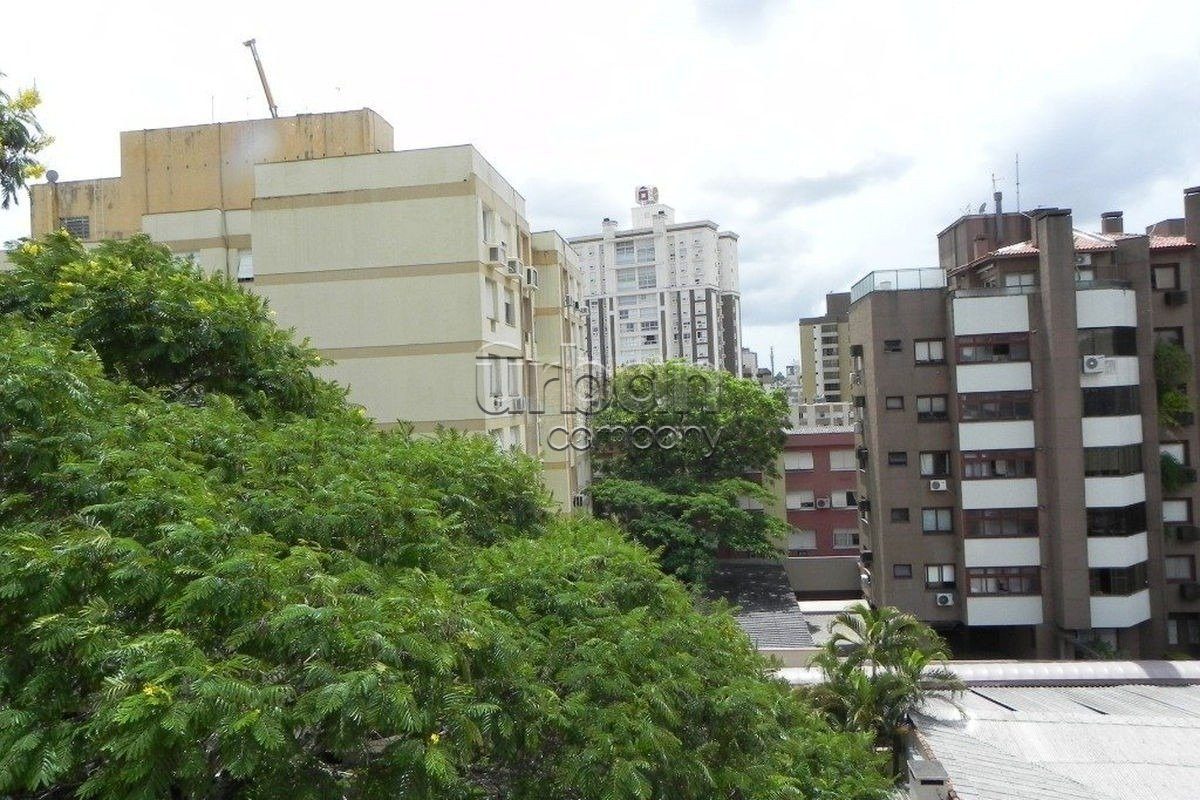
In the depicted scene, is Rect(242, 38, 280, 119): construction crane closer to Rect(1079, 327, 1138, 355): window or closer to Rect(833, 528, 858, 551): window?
Rect(1079, 327, 1138, 355): window

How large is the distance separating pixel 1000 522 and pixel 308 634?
23.1 meters

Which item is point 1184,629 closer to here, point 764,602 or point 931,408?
point 931,408

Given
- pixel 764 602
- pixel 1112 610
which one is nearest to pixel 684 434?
pixel 764 602

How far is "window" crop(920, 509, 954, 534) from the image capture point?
24.9m

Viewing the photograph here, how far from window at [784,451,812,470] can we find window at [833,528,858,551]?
3.00 meters

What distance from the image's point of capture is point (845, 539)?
3591 cm

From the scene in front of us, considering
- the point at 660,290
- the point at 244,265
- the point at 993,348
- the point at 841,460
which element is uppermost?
the point at 660,290

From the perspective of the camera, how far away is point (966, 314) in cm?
2380

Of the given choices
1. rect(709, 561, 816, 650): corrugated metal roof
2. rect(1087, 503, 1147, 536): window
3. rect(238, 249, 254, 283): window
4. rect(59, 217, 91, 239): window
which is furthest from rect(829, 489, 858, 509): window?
rect(59, 217, 91, 239): window

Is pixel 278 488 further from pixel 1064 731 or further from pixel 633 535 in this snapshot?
pixel 633 535

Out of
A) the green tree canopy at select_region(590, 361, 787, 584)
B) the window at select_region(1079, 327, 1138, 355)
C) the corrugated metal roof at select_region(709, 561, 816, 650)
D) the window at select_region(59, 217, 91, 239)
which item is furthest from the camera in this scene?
the green tree canopy at select_region(590, 361, 787, 584)

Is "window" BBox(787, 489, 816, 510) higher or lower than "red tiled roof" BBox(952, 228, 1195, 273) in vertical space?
lower

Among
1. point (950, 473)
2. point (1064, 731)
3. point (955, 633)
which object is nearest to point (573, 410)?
point (950, 473)

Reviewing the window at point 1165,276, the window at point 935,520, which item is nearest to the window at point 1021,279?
the window at point 1165,276
